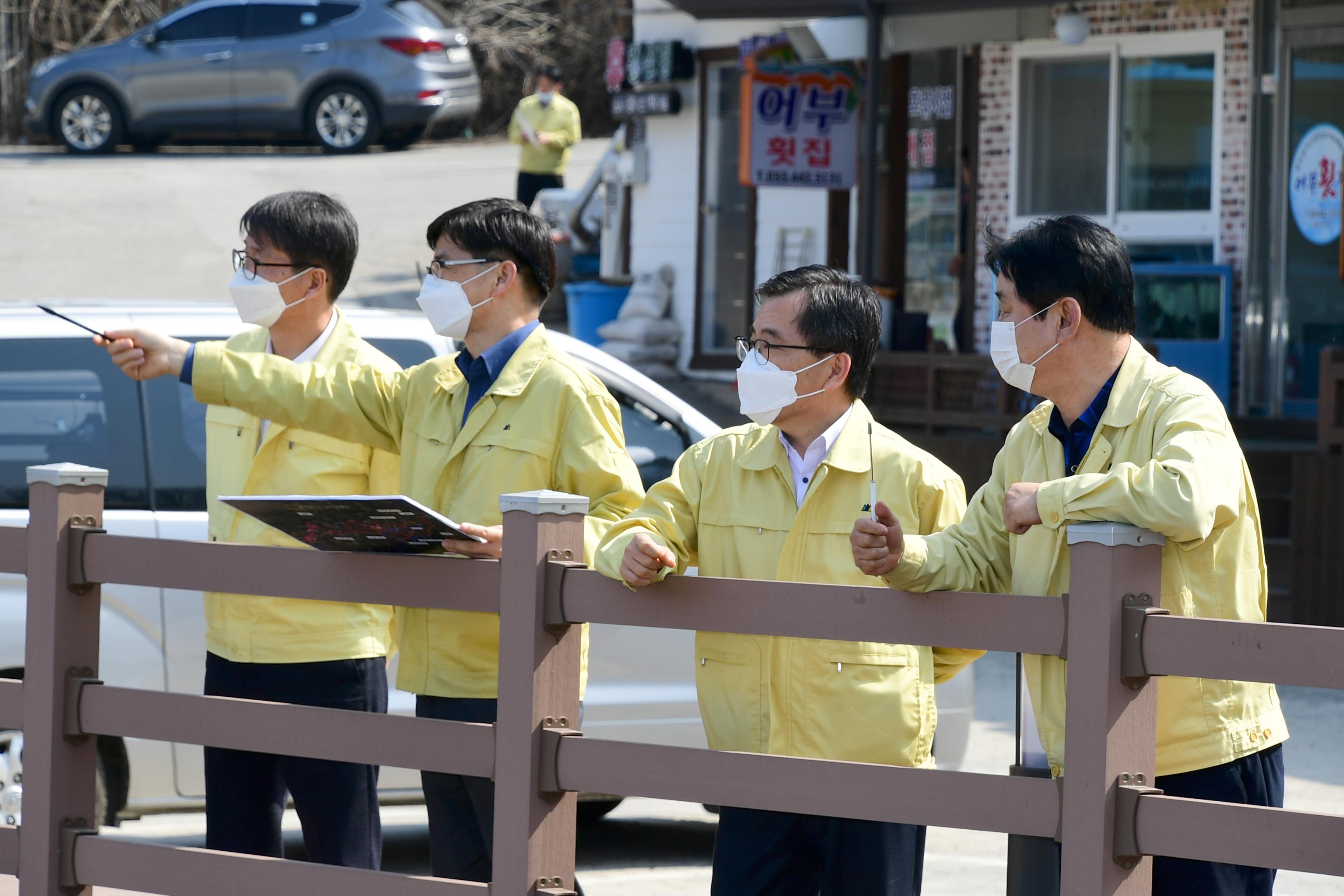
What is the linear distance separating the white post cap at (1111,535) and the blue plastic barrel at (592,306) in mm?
11392

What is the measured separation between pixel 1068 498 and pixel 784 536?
0.68m

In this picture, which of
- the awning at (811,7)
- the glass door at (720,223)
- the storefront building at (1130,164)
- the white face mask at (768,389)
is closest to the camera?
the white face mask at (768,389)

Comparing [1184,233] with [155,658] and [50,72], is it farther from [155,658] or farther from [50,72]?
[50,72]

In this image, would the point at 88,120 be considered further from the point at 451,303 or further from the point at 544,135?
the point at 451,303

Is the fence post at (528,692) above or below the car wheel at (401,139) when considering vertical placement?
below

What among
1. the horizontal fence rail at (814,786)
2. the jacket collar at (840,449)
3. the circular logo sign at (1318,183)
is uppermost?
the circular logo sign at (1318,183)

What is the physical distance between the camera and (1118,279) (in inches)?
120

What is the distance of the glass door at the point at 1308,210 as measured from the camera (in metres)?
9.70

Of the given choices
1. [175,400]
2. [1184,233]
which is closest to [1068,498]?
[175,400]

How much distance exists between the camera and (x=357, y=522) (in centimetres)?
313

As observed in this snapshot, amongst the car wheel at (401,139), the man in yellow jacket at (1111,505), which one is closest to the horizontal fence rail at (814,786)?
the man in yellow jacket at (1111,505)

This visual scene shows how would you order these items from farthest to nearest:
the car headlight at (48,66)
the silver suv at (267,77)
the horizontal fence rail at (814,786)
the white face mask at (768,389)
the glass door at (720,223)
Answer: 1. the car headlight at (48,66)
2. the silver suv at (267,77)
3. the glass door at (720,223)
4. the white face mask at (768,389)
5. the horizontal fence rail at (814,786)

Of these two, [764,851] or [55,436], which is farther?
[55,436]

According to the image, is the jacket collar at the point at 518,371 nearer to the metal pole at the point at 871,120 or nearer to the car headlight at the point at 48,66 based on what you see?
the metal pole at the point at 871,120
